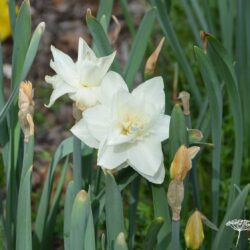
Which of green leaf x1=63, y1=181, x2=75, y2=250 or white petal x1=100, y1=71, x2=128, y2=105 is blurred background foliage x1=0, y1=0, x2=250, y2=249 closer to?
green leaf x1=63, y1=181, x2=75, y2=250

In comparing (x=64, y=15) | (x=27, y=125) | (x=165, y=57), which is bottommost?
(x=27, y=125)

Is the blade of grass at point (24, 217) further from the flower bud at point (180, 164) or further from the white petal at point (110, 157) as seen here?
the flower bud at point (180, 164)

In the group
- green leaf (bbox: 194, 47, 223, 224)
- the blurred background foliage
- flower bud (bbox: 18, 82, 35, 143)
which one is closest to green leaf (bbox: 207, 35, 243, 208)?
green leaf (bbox: 194, 47, 223, 224)

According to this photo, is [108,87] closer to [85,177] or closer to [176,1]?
[85,177]

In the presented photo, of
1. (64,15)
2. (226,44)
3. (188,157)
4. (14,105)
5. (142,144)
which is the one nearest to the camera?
(188,157)

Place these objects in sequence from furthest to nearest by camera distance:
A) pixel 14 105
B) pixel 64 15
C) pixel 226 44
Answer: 1. pixel 64 15
2. pixel 226 44
3. pixel 14 105

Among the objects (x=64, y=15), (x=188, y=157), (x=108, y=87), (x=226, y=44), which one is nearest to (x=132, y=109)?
(x=108, y=87)
